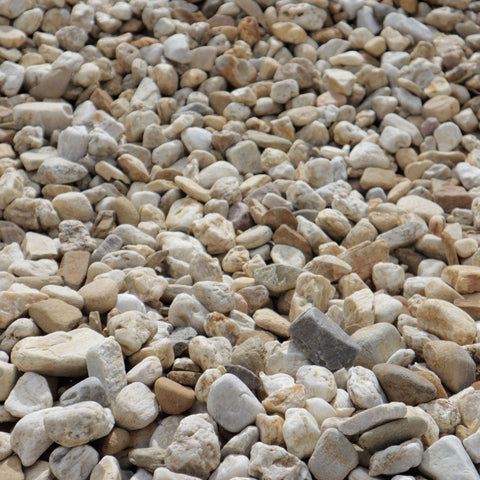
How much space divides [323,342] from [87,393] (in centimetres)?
59

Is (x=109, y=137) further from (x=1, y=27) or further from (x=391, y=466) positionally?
(x=391, y=466)

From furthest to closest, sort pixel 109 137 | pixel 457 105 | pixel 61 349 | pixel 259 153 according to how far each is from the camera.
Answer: pixel 457 105 → pixel 259 153 → pixel 109 137 → pixel 61 349

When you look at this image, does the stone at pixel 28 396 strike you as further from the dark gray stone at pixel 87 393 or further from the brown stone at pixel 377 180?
the brown stone at pixel 377 180

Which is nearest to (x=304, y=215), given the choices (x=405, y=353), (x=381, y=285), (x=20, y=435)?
(x=381, y=285)

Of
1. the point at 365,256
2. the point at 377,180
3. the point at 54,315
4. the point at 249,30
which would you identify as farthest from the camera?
the point at 249,30

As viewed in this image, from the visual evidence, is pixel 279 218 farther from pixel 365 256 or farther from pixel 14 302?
pixel 14 302

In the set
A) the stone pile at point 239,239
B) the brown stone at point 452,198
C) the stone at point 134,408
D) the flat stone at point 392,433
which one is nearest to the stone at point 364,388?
the stone pile at point 239,239

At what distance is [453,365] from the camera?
4.96 feet

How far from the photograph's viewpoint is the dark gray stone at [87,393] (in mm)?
1385

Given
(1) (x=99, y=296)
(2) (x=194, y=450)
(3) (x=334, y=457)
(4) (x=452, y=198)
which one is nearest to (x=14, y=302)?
(1) (x=99, y=296)

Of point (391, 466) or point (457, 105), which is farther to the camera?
point (457, 105)

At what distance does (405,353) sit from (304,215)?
80 centimetres

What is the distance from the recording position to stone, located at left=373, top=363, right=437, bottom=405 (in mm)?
1429

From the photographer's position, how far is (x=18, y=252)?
1952 mm
